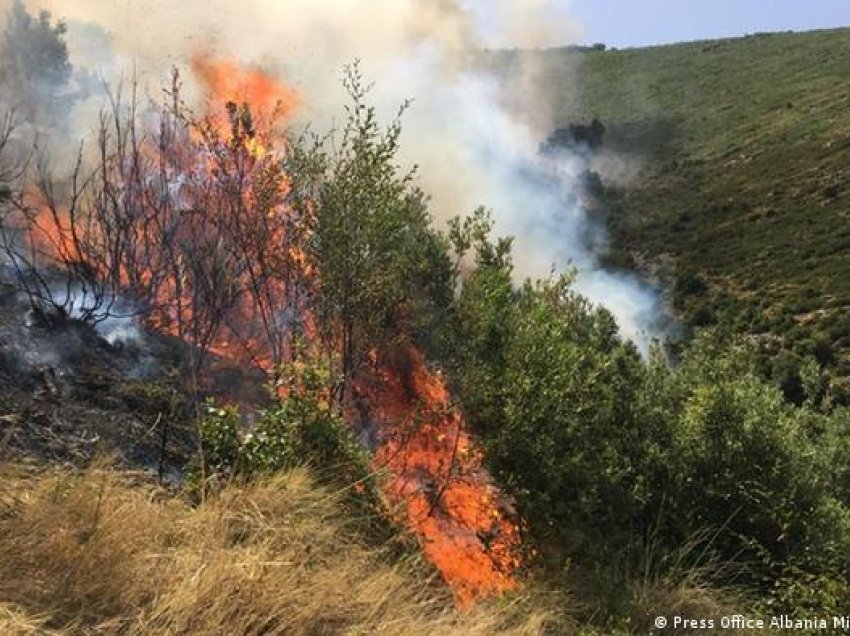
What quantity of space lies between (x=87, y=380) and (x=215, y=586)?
8.58 metres

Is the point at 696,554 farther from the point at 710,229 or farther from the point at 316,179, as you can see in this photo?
the point at 710,229

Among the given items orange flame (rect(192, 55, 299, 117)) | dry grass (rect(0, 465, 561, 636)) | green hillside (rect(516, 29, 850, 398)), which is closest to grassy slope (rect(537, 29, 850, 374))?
green hillside (rect(516, 29, 850, 398))

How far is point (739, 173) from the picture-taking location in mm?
82250

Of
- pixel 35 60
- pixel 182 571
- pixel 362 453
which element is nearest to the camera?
pixel 182 571

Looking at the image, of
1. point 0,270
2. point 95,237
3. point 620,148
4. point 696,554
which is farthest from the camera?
point 620,148

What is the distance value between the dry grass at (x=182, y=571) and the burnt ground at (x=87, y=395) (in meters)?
0.97

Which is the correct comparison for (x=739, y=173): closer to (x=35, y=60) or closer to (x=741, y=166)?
(x=741, y=166)

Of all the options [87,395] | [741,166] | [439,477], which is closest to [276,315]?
[87,395]

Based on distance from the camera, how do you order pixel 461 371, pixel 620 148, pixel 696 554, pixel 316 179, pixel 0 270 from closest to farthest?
pixel 696 554 → pixel 461 371 → pixel 316 179 → pixel 0 270 → pixel 620 148

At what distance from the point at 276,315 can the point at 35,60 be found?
18.2m

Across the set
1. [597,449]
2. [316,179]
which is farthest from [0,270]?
[597,449]

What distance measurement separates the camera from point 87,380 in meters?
11.5

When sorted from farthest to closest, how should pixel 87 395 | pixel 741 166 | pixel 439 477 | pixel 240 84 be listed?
pixel 741 166 → pixel 240 84 → pixel 87 395 → pixel 439 477

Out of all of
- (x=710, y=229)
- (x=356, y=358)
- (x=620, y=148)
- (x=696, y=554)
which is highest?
(x=620, y=148)
